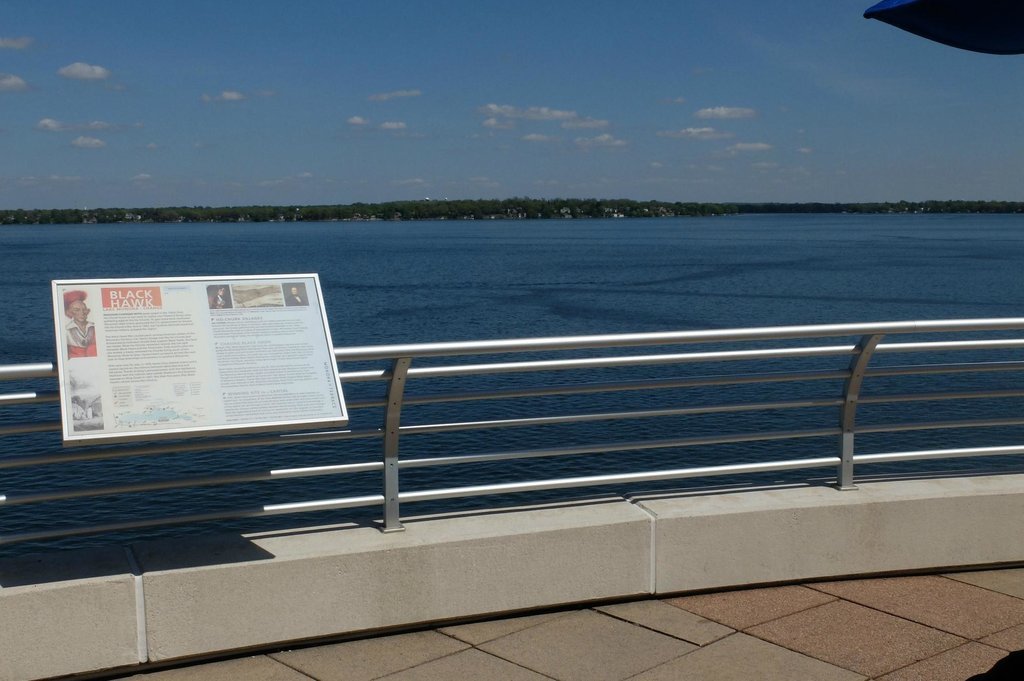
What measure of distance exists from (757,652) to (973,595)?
1.29m

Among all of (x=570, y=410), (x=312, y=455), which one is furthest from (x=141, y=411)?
(x=570, y=410)

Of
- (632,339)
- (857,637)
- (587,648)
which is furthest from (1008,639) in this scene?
(632,339)

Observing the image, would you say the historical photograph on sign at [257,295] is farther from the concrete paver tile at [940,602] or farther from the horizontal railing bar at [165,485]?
the concrete paver tile at [940,602]

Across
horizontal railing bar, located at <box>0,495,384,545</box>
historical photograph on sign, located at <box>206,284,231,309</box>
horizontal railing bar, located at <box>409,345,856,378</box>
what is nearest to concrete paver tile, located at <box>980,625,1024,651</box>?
horizontal railing bar, located at <box>409,345,856,378</box>

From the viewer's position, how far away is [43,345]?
126 ft

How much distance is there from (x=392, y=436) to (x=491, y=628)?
89 cm

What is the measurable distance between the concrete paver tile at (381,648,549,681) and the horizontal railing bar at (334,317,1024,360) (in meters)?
1.18

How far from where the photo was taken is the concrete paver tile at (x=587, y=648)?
4352 mm

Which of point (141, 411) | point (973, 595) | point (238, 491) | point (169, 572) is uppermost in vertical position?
point (141, 411)

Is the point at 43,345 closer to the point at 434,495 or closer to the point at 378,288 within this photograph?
the point at 378,288

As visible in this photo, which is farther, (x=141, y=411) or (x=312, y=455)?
(x=312, y=455)

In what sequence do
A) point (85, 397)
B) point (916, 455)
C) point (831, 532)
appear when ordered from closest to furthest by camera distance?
point (85, 397)
point (831, 532)
point (916, 455)

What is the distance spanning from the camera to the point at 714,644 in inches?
181

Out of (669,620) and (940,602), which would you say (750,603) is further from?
(940,602)
